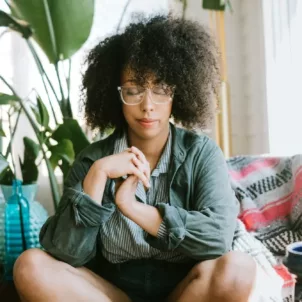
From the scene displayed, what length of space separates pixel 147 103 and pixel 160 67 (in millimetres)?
113

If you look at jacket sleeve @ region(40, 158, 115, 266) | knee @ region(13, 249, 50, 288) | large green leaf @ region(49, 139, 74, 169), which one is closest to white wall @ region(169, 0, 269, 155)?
large green leaf @ region(49, 139, 74, 169)

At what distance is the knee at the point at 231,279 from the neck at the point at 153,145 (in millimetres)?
357

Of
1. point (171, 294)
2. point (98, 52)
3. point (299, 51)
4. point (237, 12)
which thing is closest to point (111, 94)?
point (98, 52)

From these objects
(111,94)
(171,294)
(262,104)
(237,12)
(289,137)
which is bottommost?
(171,294)

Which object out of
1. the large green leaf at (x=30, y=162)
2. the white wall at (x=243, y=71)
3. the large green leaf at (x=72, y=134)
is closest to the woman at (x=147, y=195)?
the large green leaf at (x=72, y=134)

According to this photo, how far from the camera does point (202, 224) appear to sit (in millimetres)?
1160

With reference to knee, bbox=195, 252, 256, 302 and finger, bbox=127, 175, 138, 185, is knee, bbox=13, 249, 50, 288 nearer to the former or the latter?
finger, bbox=127, 175, 138, 185

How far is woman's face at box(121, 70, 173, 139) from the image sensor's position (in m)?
1.27

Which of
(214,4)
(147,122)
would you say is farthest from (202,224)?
(214,4)

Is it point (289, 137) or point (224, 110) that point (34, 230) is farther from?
point (289, 137)

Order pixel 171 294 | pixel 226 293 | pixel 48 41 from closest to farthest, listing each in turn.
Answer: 1. pixel 226 293
2. pixel 171 294
3. pixel 48 41

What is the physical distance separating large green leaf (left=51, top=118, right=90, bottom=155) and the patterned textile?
0.53 metres

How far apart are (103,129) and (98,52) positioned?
23cm

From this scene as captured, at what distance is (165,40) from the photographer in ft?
4.34
